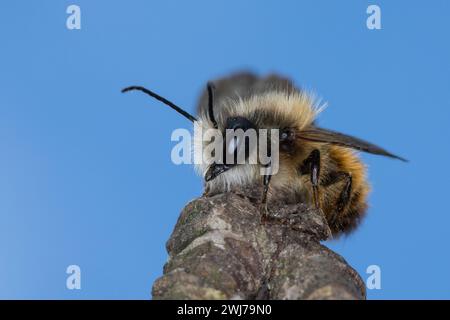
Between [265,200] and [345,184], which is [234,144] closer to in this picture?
[265,200]

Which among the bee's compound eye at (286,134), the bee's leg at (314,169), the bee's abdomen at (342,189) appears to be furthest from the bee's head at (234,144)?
the bee's abdomen at (342,189)

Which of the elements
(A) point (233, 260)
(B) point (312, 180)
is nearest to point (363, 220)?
(B) point (312, 180)

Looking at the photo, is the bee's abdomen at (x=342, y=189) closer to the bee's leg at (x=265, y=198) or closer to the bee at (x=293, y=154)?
the bee at (x=293, y=154)

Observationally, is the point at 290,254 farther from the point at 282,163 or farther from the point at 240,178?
the point at 282,163

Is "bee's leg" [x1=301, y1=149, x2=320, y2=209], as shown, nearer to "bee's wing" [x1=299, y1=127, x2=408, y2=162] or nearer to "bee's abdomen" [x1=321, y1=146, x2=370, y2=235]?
"bee's wing" [x1=299, y1=127, x2=408, y2=162]

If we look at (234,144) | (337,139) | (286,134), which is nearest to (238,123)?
(234,144)
